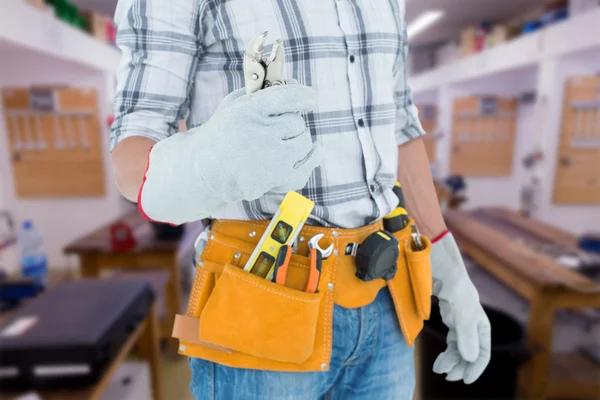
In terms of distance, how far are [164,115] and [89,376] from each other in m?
0.75

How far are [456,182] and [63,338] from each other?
12.0ft

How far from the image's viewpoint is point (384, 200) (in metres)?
0.51

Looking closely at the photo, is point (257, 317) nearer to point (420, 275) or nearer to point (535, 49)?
point (420, 275)

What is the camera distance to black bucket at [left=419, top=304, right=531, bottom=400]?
56cm

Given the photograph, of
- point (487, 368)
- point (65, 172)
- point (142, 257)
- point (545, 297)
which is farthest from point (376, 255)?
point (65, 172)

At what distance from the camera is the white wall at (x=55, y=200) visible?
10.7 ft

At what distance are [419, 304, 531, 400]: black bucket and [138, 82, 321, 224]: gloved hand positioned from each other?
1.08ft

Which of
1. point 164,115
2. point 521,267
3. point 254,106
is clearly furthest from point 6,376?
point 521,267

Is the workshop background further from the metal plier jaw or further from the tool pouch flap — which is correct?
the metal plier jaw

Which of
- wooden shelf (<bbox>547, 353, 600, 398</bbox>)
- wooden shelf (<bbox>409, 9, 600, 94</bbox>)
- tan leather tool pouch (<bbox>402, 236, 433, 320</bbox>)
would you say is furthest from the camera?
wooden shelf (<bbox>409, 9, 600, 94</bbox>)

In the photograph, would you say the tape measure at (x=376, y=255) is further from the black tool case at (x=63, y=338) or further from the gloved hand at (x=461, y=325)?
the black tool case at (x=63, y=338)

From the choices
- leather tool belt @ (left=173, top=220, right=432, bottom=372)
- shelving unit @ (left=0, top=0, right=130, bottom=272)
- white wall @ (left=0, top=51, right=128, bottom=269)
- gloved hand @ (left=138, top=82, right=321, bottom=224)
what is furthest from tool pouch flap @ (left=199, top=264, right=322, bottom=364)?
white wall @ (left=0, top=51, right=128, bottom=269)

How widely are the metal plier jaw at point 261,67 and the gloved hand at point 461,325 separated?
35cm

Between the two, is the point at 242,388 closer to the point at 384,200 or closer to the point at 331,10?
the point at 384,200
